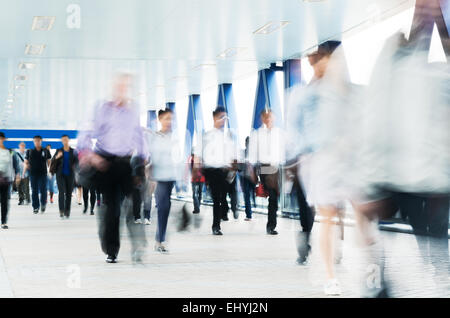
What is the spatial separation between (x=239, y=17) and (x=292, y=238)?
4.13 metres

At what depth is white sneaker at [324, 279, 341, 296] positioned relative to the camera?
473cm

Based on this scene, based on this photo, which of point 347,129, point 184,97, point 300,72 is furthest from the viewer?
point 184,97

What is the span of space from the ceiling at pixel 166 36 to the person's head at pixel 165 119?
1.85 meters

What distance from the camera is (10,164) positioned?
414 inches

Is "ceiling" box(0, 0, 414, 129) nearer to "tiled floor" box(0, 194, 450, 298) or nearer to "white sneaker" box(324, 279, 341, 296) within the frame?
"tiled floor" box(0, 194, 450, 298)

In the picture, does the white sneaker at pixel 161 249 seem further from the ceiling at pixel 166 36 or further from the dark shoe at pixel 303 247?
the ceiling at pixel 166 36

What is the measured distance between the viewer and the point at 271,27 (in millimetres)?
11883

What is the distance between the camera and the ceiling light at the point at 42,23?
36.7ft

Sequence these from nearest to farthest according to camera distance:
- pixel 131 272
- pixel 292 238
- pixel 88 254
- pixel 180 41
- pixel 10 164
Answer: pixel 131 272 → pixel 88 254 → pixel 292 238 → pixel 10 164 → pixel 180 41

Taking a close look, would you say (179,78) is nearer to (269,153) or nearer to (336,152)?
(269,153)

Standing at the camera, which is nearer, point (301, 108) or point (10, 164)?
point (301, 108)

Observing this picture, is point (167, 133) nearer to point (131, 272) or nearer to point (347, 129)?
point (131, 272)

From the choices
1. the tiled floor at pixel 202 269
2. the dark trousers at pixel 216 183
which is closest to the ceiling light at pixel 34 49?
the tiled floor at pixel 202 269

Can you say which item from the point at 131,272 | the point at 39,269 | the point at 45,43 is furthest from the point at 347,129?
the point at 45,43
